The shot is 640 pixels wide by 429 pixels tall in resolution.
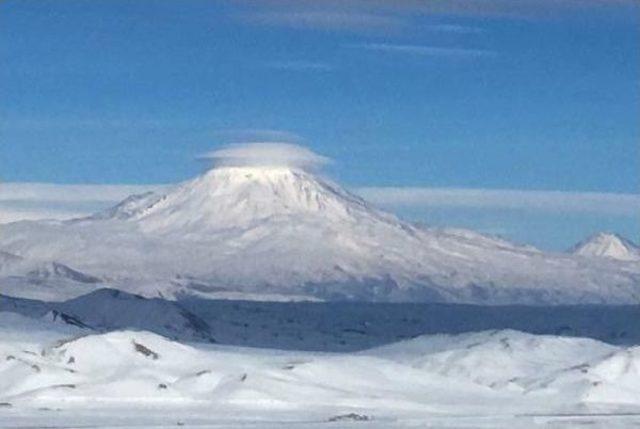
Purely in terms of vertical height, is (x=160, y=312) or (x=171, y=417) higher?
(x=160, y=312)

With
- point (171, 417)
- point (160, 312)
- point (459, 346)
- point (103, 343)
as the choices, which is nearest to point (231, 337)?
point (160, 312)

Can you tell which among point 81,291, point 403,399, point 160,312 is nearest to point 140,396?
point 403,399

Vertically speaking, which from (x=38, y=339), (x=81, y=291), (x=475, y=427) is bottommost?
(x=475, y=427)

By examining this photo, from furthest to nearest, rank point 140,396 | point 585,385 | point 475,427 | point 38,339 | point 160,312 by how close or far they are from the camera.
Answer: point 160,312
point 38,339
point 585,385
point 140,396
point 475,427

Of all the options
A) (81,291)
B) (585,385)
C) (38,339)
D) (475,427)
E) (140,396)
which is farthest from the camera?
(81,291)

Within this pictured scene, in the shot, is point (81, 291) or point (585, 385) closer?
point (585, 385)

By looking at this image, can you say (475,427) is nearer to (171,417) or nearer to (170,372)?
(171,417)

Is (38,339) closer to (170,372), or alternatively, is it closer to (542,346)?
(170,372)
